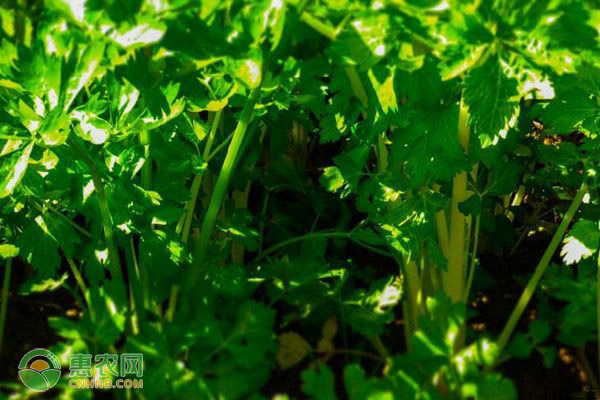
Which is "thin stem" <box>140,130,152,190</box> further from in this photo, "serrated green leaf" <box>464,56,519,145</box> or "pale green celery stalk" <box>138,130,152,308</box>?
"serrated green leaf" <box>464,56,519,145</box>

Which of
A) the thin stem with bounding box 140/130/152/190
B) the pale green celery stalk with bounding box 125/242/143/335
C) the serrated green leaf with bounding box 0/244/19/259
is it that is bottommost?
the pale green celery stalk with bounding box 125/242/143/335

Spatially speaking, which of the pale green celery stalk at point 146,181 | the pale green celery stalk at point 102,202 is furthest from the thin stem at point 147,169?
the pale green celery stalk at point 102,202

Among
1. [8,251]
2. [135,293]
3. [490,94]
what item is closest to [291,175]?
[135,293]

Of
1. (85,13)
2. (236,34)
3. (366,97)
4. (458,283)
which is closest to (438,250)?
(458,283)

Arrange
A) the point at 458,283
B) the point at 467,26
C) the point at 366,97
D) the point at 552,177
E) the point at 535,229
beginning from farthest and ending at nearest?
the point at 535,229
the point at 552,177
the point at 458,283
the point at 366,97
the point at 467,26

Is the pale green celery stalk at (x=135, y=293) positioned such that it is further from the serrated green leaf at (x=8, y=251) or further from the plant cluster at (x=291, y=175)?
the serrated green leaf at (x=8, y=251)

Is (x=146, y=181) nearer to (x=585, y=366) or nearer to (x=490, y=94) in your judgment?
(x=490, y=94)

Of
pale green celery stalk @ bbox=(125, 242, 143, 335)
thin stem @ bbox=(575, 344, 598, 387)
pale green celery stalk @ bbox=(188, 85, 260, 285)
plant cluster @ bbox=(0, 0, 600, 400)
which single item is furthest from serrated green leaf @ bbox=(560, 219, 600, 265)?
pale green celery stalk @ bbox=(125, 242, 143, 335)

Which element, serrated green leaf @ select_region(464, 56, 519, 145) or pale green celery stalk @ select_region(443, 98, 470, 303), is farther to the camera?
pale green celery stalk @ select_region(443, 98, 470, 303)

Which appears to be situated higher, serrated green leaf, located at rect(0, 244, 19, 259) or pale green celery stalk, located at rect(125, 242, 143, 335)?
serrated green leaf, located at rect(0, 244, 19, 259)

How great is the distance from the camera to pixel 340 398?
1154 mm

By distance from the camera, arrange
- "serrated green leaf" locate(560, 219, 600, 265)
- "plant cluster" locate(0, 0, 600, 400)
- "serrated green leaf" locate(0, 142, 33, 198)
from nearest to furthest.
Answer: "plant cluster" locate(0, 0, 600, 400) → "serrated green leaf" locate(0, 142, 33, 198) → "serrated green leaf" locate(560, 219, 600, 265)

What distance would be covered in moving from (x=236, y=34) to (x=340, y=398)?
2.14ft

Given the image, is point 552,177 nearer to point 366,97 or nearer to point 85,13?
point 366,97
